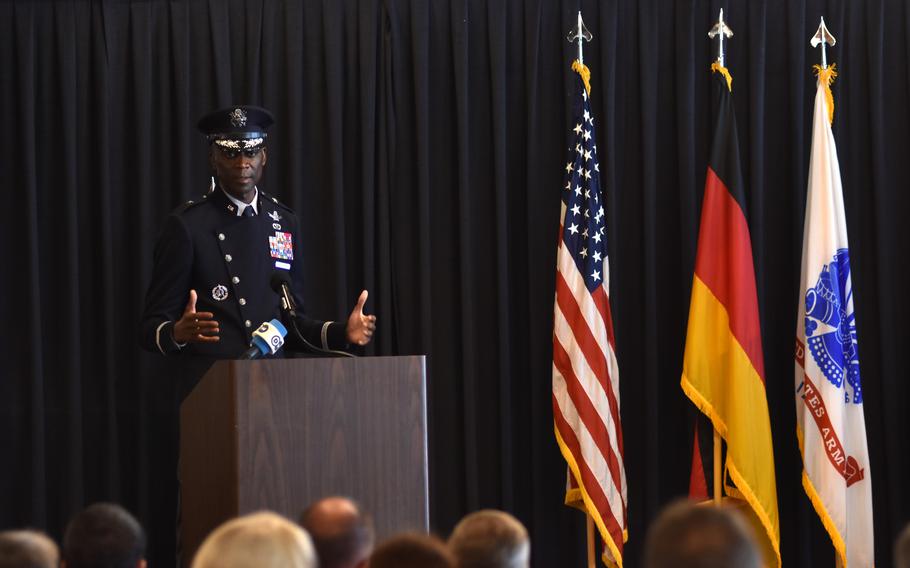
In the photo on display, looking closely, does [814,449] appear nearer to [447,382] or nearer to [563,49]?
[447,382]

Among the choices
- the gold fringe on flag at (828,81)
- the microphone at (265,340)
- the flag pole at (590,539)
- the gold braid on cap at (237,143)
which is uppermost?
the gold fringe on flag at (828,81)

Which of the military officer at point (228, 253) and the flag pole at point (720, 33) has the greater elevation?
the flag pole at point (720, 33)

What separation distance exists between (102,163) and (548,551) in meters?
2.66

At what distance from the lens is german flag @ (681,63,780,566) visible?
17.5 ft

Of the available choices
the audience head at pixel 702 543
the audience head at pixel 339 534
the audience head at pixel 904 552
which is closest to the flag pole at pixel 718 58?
the audience head at pixel 339 534

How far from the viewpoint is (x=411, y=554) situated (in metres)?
1.97

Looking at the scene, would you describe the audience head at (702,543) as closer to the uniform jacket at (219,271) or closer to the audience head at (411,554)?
the audience head at (411,554)

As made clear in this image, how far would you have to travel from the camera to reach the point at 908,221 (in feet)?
18.9

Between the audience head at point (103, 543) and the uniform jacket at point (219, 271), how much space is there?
73.0 inches

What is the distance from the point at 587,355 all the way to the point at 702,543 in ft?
12.0

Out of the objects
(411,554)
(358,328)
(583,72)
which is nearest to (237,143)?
(358,328)

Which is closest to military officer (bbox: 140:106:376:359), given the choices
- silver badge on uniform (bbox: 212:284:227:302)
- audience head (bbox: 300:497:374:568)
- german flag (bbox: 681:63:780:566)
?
silver badge on uniform (bbox: 212:284:227:302)

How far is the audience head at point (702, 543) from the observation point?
172cm

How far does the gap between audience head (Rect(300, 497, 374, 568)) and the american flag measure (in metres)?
2.97
